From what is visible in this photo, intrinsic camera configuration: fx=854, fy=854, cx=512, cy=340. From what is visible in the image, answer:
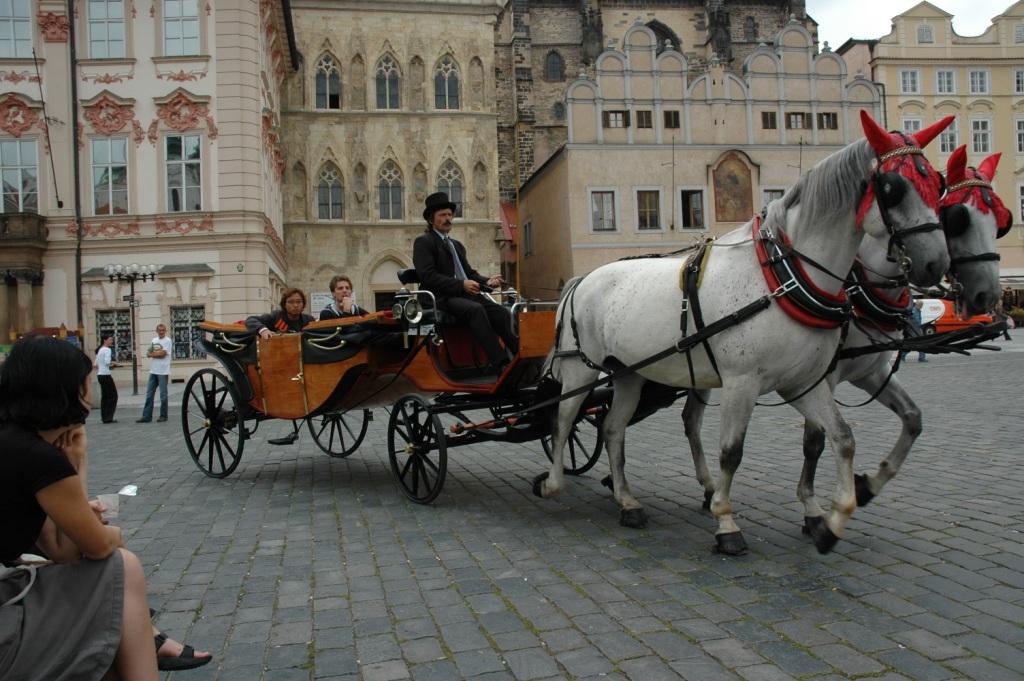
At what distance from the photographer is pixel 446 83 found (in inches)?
1447

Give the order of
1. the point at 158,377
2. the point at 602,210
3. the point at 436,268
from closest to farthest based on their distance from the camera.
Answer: the point at 436,268 → the point at 158,377 → the point at 602,210

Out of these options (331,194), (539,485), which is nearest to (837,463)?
(539,485)

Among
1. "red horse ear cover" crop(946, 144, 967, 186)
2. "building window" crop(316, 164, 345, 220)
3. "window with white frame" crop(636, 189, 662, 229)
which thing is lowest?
"red horse ear cover" crop(946, 144, 967, 186)

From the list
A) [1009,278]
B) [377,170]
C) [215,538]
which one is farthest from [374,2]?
[215,538]

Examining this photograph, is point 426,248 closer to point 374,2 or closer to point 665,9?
point 374,2

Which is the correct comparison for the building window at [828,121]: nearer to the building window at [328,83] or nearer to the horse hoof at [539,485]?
the building window at [328,83]

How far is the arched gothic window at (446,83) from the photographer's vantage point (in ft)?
121

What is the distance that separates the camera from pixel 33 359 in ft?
8.09

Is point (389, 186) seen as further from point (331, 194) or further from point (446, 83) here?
point (446, 83)

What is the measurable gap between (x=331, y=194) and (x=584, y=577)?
3380 cm

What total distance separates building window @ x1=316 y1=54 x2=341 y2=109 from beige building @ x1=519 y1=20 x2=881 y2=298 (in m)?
9.95

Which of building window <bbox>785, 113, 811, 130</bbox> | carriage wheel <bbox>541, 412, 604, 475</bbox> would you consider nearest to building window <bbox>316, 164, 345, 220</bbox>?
building window <bbox>785, 113, 811, 130</bbox>

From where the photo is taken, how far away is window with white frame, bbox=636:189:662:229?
33750 mm

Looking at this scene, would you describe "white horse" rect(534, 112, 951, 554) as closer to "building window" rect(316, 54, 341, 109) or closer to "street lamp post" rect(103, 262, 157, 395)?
"street lamp post" rect(103, 262, 157, 395)
